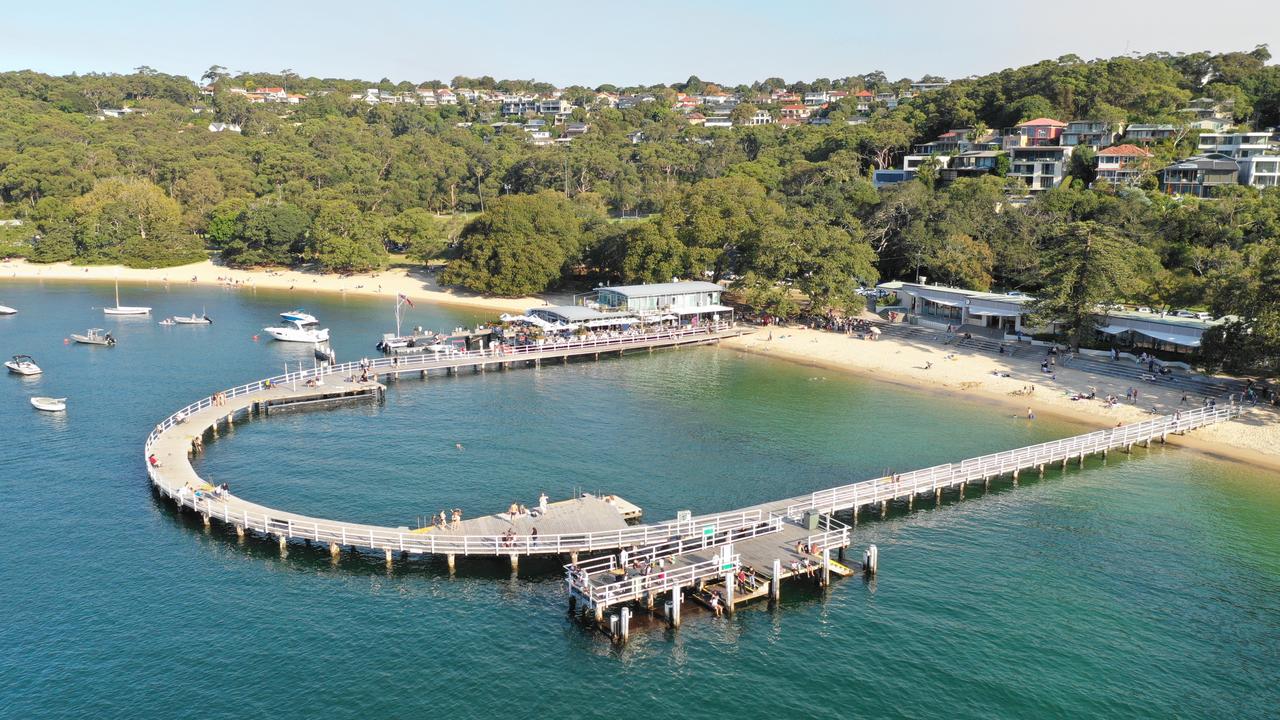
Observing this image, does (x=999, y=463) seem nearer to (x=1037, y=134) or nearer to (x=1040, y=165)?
(x=1040, y=165)

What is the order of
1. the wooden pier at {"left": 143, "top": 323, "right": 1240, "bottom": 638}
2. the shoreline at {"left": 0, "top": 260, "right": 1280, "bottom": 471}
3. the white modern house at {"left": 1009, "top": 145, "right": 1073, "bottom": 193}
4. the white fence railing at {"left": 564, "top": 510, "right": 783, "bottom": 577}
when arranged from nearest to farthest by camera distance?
the wooden pier at {"left": 143, "top": 323, "right": 1240, "bottom": 638} → the white fence railing at {"left": 564, "top": 510, "right": 783, "bottom": 577} → the shoreline at {"left": 0, "top": 260, "right": 1280, "bottom": 471} → the white modern house at {"left": 1009, "top": 145, "right": 1073, "bottom": 193}

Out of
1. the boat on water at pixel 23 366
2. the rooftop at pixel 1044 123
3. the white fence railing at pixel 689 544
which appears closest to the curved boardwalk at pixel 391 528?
the white fence railing at pixel 689 544

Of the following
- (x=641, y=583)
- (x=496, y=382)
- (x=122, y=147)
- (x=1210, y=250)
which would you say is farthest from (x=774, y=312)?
(x=122, y=147)

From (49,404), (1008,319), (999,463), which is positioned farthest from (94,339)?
(1008,319)

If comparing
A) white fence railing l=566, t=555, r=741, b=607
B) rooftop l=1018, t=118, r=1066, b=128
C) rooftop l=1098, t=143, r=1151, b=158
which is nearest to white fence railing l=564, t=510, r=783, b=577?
white fence railing l=566, t=555, r=741, b=607

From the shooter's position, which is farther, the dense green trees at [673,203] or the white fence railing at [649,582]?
the dense green trees at [673,203]

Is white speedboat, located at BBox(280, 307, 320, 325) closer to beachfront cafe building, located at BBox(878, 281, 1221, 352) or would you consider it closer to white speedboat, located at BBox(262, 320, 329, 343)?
white speedboat, located at BBox(262, 320, 329, 343)

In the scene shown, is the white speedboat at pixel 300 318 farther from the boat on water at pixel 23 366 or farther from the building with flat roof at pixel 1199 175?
the building with flat roof at pixel 1199 175
